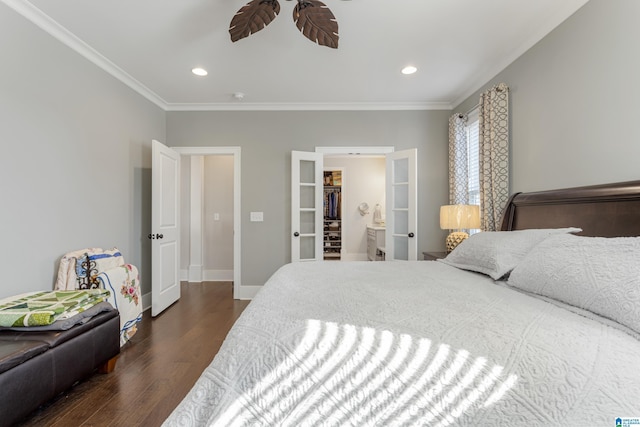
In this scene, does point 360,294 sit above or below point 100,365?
above

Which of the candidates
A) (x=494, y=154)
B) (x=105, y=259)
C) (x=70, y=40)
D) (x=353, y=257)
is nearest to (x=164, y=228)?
(x=105, y=259)

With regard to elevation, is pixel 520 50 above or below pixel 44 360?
above

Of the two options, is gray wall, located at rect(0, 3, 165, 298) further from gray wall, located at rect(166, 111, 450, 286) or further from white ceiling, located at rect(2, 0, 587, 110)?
gray wall, located at rect(166, 111, 450, 286)

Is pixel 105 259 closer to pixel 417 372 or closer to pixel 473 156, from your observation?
pixel 417 372

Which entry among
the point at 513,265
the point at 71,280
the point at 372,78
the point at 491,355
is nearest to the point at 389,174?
the point at 372,78

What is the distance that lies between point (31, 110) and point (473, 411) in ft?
10.3

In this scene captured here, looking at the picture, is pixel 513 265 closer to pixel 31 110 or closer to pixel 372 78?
pixel 372 78

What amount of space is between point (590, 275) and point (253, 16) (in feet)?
7.36

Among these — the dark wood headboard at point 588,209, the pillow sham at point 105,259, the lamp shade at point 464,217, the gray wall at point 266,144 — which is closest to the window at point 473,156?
the lamp shade at point 464,217

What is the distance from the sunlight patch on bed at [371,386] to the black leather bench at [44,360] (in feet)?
4.91

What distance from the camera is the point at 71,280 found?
230 cm

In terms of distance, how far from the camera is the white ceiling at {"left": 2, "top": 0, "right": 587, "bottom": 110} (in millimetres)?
2055

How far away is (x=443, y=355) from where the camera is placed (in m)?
0.75

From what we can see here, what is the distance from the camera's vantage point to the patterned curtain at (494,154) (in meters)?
2.67
